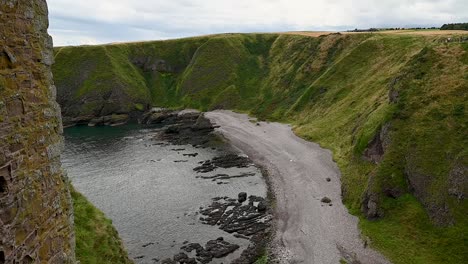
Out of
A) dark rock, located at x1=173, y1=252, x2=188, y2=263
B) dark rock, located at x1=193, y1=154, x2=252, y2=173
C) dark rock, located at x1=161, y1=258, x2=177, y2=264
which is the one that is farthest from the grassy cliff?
dark rock, located at x1=161, y1=258, x2=177, y2=264

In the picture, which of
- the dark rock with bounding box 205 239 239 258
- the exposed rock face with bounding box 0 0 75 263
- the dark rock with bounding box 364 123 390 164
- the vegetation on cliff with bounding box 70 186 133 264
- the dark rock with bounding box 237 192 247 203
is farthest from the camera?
the dark rock with bounding box 237 192 247 203

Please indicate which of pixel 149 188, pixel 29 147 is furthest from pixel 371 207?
pixel 29 147

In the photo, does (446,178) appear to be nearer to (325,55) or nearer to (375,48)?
(375,48)

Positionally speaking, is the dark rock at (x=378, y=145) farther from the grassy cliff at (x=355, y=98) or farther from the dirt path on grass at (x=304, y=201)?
the dirt path on grass at (x=304, y=201)

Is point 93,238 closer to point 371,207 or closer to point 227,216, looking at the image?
point 227,216

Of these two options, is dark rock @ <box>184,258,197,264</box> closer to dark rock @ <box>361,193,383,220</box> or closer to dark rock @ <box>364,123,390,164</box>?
dark rock @ <box>361,193,383,220</box>

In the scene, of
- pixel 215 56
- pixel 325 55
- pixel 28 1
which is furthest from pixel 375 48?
pixel 28 1

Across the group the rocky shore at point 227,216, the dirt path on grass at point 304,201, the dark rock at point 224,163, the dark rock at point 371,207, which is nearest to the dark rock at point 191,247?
the rocky shore at point 227,216
